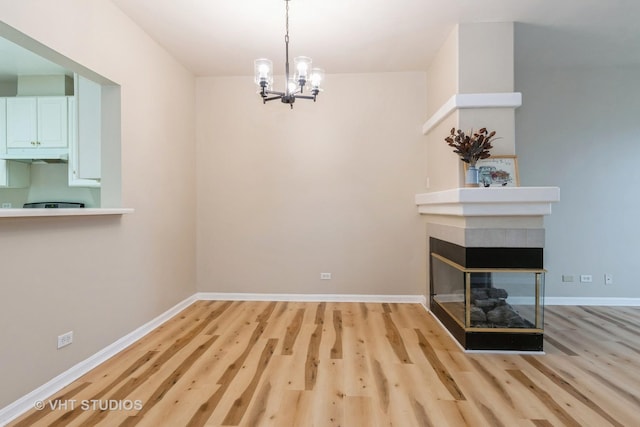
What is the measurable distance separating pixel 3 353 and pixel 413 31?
4109 mm

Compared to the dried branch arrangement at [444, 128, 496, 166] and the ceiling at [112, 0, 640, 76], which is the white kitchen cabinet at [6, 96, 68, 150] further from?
the dried branch arrangement at [444, 128, 496, 166]

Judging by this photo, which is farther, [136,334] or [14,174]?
[14,174]

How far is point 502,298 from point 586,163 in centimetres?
259

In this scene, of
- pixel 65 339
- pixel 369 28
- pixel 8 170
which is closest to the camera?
pixel 65 339

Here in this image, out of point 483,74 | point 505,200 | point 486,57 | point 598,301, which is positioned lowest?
point 598,301

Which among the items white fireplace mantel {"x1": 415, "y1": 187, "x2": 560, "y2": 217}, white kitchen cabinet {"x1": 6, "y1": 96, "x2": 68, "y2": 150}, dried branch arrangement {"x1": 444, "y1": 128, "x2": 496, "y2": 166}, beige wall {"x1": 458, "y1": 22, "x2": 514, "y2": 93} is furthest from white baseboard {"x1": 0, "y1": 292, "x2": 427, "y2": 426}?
beige wall {"x1": 458, "y1": 22, "x2": 514, "y2": 93}

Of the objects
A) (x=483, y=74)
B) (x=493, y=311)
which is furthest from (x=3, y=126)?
(x=493, y=311)

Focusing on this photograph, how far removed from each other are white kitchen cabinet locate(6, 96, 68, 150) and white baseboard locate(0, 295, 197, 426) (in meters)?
2.34

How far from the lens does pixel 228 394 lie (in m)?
2.17

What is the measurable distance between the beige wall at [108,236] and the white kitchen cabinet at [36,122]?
128 centimetres

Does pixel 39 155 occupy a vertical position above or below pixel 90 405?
above

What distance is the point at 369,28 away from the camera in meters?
3.15

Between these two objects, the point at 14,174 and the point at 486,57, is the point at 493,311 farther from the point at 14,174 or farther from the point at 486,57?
the point at 14,174

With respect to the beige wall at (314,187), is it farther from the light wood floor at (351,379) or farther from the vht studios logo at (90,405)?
the vht studios logo at (90,405)
